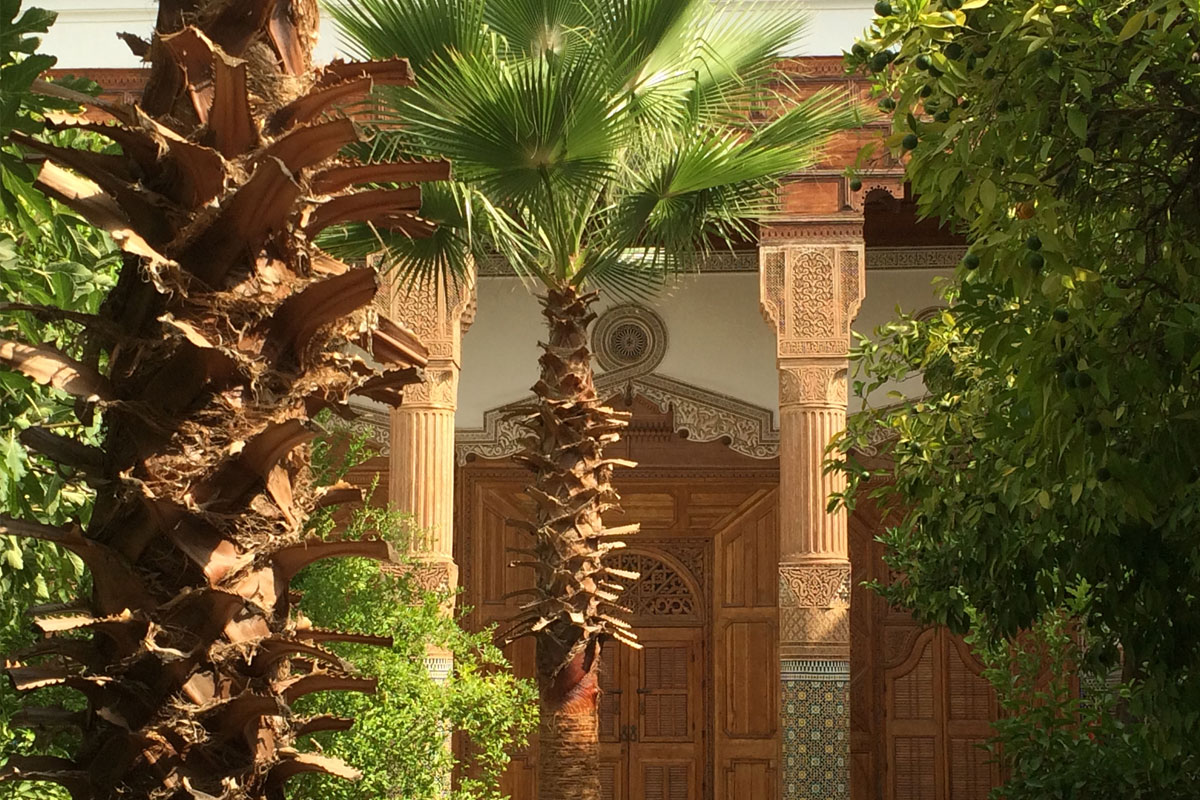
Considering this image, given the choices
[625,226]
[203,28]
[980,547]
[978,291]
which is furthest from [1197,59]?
[625,226]

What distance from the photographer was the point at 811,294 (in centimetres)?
995

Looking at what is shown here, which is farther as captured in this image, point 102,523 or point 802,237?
point 802,237

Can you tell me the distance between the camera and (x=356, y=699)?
6805 mm

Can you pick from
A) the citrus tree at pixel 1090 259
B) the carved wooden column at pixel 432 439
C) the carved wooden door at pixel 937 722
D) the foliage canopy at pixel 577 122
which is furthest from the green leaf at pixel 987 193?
the carved wooden door at pixel 937 722

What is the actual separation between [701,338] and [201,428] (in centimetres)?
992

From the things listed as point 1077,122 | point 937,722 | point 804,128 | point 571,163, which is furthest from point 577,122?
point 937,722

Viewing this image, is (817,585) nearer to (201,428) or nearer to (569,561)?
(569,561)

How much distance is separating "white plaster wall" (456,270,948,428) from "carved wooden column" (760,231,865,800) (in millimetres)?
2083

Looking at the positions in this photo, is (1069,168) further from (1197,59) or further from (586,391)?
(586,391)

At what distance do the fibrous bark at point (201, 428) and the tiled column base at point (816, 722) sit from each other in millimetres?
7547

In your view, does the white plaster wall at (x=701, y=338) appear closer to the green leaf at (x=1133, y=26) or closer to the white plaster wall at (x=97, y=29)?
the white plaster wall at (x=97, y=29)

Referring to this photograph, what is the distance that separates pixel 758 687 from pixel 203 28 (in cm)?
1008

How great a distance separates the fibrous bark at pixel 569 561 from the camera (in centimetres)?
667

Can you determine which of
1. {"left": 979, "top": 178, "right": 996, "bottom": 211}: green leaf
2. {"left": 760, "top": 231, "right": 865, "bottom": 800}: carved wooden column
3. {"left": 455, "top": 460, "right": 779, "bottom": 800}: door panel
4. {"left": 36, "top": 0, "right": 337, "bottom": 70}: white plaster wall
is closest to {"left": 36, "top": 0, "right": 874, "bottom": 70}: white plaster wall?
{"left": 36, "top": 0, "right": 337, "bottom": 70}: white plaster wall
